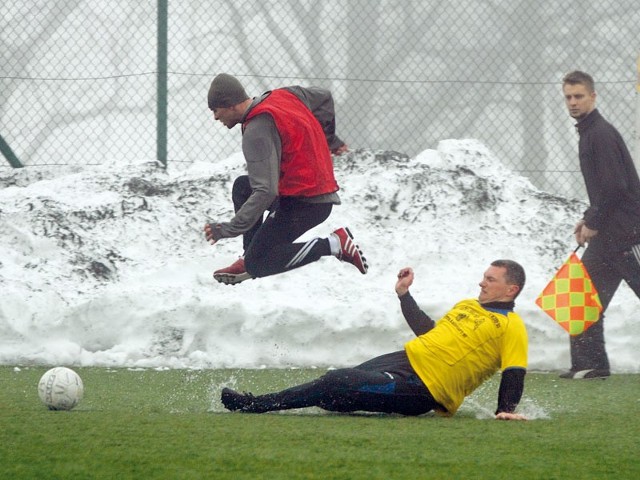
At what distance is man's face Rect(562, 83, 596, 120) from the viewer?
7.27 meters

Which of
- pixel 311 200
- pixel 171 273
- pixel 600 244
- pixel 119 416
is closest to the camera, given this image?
pixel 119 416

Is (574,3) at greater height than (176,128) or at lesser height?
greater

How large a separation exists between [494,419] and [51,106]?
6.80 m

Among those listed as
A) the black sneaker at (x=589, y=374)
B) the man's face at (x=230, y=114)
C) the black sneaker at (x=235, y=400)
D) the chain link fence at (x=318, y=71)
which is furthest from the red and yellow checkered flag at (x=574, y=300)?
the chain link fence at (x=318, y=71)

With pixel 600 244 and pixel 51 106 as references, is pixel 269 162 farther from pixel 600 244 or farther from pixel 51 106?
pixel 51 106

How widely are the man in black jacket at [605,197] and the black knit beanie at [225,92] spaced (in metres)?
2.37

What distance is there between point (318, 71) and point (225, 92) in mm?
4844

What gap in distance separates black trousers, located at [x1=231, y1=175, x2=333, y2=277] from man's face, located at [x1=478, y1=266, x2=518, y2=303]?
50.2 inches

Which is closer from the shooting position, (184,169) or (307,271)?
(307,271)

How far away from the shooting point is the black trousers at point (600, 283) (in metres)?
7.34

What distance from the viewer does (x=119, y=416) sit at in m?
5.14

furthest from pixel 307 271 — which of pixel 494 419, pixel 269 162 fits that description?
pixel 494 419

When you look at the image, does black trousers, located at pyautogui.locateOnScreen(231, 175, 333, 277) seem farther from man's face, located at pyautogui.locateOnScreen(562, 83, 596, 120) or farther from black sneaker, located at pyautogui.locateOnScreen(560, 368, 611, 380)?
black sneaker, located at pyautogui.locateOnScreen(560, 368, 611, 380)

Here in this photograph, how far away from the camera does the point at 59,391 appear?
17.6 feet
